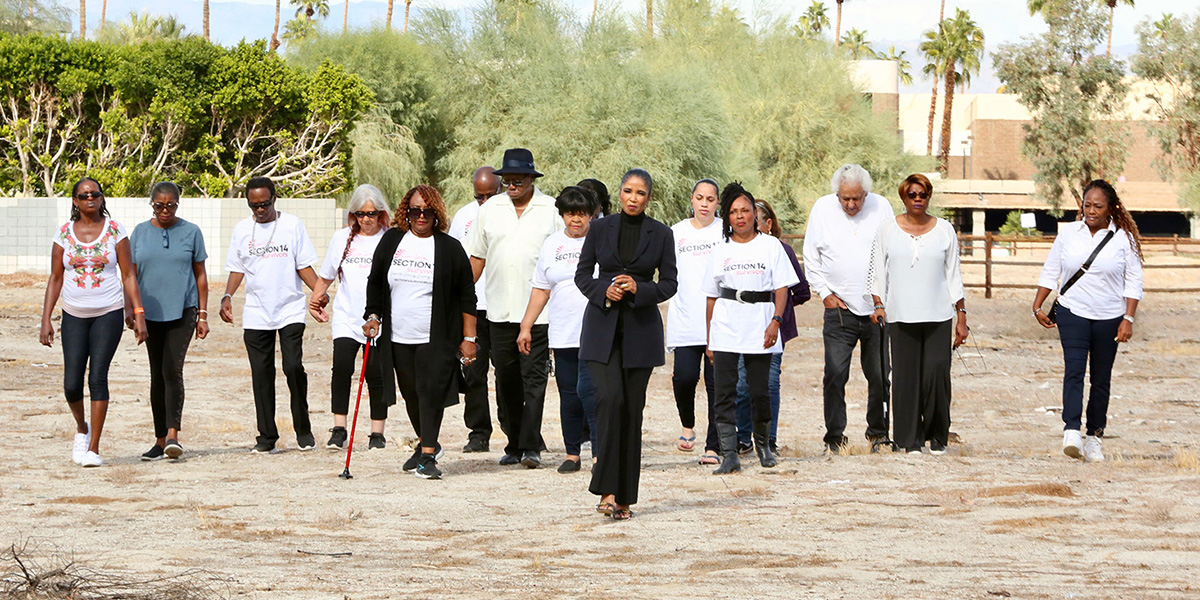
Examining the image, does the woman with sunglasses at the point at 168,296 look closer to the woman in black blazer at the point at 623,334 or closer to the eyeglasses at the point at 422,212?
the eyeglasses at the point at 422,212

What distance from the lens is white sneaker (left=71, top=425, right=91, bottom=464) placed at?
9312mm

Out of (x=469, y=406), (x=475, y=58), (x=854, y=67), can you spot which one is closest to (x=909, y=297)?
(x=469, y=406)

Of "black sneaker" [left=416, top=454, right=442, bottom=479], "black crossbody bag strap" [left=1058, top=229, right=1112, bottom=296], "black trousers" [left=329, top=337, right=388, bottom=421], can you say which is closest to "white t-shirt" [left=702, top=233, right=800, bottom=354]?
"black sneaker" [left=416, top=454, right=442, bottom=479]

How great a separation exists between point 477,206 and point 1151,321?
18.4m

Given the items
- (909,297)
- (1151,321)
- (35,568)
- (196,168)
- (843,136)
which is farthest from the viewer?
(843,136)

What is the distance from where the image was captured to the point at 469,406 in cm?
1021

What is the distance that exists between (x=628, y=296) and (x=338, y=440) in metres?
3.58

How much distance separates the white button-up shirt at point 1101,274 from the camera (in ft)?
31.4

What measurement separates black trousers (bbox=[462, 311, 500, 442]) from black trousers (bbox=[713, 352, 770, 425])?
5.80ft

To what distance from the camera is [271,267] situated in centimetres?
984

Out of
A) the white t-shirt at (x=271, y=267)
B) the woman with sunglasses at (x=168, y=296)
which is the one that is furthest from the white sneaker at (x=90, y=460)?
the white t-shirt at (x=271, y=267)

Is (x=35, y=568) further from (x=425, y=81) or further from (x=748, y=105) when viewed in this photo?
(x=748, y=105)

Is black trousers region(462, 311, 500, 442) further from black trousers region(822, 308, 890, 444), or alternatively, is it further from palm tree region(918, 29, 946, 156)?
palm tree region(918, 29, 946, 156)

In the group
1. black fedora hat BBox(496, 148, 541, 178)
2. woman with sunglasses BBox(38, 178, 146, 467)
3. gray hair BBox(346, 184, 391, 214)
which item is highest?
black fedora hat BBox(496, 148, 541, 178)
